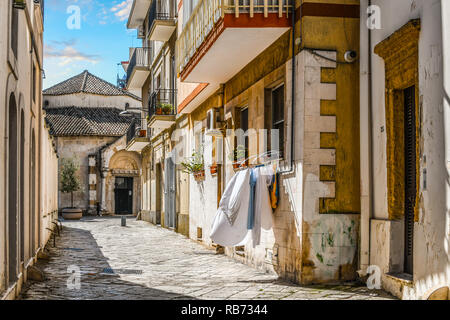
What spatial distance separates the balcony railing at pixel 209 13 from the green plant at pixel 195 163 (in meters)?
3.35

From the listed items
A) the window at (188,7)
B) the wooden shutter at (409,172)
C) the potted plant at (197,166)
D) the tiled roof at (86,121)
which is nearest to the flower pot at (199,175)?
the potted plant at (197,166)

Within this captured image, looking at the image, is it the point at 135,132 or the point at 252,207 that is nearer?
the point at 252,207

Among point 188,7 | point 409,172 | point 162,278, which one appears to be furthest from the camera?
point 188,7

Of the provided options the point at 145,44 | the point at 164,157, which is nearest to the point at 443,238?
the point at 164,157

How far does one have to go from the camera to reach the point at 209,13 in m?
11.3

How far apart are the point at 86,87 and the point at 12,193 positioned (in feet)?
138

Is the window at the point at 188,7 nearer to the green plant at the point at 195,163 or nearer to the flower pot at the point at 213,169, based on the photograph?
the flower pot at the point at 213,169

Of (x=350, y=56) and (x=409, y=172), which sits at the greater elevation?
(x=350, y=56)

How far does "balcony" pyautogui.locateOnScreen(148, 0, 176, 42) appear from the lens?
21.2 meters

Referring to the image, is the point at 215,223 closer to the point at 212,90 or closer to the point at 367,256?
the point at 367,256

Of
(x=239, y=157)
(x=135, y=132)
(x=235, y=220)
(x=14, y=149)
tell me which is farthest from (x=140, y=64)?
(x=14, y=149)

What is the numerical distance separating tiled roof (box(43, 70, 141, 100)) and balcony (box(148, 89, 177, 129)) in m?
26.8

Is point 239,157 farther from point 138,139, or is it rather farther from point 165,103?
point 138,139

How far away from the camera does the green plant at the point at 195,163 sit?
56.4 ft
